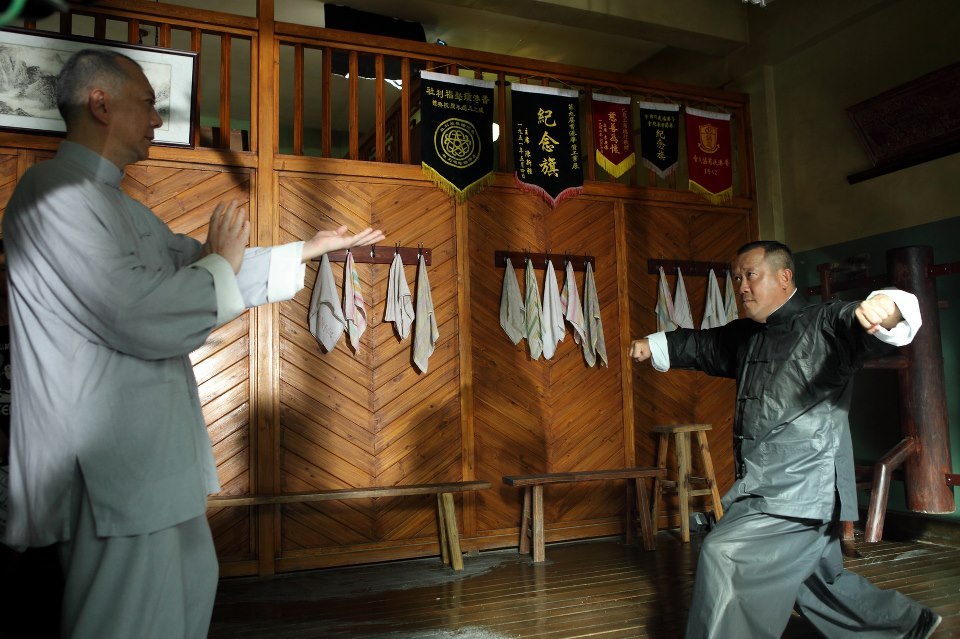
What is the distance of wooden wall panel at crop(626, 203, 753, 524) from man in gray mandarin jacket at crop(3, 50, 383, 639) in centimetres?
491

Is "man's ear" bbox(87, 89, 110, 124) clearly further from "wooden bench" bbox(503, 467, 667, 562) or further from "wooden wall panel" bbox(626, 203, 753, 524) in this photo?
"wooden wall panel" bbox(626, 203, 753, 524)

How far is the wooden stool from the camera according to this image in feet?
18.0

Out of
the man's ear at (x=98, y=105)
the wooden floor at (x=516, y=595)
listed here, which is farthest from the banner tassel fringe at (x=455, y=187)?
the man's ear at (x=98, y=105)

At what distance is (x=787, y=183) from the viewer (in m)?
6.48

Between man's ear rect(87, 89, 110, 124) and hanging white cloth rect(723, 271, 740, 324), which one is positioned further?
hanging white cloth rect(723, 271, 740, 324)

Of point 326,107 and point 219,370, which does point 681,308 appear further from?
point 219,370

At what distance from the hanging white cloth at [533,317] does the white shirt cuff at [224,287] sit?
4083 mm

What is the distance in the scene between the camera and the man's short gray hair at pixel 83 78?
1.57m

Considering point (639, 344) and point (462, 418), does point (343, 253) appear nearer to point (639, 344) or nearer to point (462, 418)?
point (462, 418)

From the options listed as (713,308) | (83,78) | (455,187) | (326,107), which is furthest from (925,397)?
(83,78)

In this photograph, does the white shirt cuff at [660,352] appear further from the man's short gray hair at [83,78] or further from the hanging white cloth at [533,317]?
the man's short gray hair at [83,78]

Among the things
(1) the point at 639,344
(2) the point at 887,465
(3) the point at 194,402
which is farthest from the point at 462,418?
(3) the point at 194,402

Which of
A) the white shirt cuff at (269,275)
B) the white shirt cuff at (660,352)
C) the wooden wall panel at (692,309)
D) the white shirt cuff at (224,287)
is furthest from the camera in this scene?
the wooden wall panel at (692,309)

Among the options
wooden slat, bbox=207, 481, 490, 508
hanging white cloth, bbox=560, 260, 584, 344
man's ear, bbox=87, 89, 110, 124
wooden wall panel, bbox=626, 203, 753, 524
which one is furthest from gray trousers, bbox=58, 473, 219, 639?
wooden wall panel, bbox=626, 203, 753, 524
